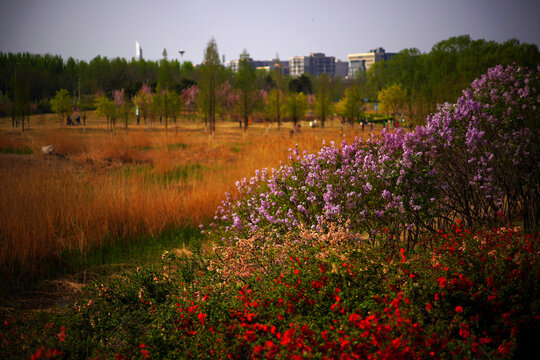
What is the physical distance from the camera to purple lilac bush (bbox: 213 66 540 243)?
4.15m

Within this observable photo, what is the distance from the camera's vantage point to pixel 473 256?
111 inches

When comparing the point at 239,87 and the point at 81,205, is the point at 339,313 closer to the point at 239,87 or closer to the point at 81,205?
the point at 81,205

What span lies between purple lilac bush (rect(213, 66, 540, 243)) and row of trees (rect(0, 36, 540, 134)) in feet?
8.97

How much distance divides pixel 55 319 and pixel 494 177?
4832mm

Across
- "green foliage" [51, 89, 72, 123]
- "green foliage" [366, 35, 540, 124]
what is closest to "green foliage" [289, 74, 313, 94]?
"green foliage" [366, 35, 540, 124]

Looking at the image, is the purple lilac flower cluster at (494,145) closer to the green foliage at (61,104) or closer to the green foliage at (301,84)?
the green foliage at (61,104)

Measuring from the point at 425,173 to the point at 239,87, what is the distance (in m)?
35.8

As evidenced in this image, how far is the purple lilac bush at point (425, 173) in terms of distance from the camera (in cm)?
415

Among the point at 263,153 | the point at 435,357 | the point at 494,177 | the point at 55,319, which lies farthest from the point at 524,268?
the point at 263,153

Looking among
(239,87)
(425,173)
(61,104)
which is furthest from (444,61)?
(425,173)

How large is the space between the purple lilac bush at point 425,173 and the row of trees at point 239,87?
2734 mm

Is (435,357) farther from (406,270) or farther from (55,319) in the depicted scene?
(55,319)

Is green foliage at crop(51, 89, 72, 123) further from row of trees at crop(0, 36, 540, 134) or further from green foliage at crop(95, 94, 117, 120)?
green foliage at crop(95, 94, 117, 120)

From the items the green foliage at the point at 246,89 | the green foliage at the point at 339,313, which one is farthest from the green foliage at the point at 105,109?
the green foliage at the point at 339,313
